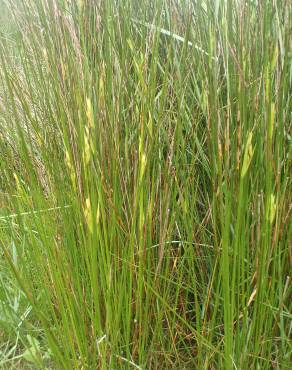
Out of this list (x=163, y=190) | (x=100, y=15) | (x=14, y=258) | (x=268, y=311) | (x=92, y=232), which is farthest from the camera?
(x=14, y=258)

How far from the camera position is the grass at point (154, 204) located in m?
0.83

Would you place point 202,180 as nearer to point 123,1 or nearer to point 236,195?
point 236,195

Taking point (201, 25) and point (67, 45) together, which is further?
point (201, 25)

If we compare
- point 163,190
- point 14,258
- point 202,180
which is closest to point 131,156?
point 163,190

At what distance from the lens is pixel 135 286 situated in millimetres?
1042

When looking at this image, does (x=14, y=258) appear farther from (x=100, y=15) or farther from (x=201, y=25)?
(x=201, y=25)

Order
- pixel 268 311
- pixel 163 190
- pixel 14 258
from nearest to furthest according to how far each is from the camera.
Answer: pixel 268 311 → pixel 163 190 → pixel 14 258

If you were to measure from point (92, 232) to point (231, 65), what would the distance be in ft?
1.87

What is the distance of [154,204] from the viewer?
104 centimetres

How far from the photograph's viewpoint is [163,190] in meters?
1.04

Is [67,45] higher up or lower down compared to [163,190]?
higher up

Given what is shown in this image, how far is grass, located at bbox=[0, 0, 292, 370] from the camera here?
32.9 inches

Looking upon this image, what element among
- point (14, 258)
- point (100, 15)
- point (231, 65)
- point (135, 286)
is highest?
point (100, 15)

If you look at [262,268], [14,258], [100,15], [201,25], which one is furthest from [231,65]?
[14,258]
